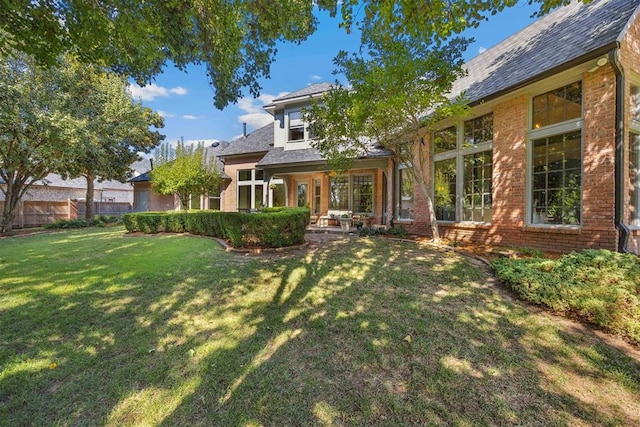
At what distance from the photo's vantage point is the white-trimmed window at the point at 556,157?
21.6ft

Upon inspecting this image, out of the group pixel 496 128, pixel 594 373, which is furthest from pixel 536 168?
pixel 594 373

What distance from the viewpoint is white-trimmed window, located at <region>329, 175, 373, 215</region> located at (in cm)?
1384

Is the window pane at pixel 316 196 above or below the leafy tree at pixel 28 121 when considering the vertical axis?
below

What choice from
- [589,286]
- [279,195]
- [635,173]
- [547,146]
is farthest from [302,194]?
[589,286]

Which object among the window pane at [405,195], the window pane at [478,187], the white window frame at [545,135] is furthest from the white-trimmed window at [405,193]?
the white window frame at [545,135]

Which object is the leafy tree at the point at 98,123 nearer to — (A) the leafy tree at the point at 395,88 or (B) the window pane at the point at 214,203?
(B) the window pane at the point at 214,203

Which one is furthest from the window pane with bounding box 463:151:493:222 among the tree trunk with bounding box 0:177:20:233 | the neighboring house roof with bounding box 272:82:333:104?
the tree trunk with bounding box 0:177:20:233

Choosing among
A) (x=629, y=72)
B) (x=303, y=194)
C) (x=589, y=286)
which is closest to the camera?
(x=589, y=286)

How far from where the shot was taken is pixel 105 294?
15.3 feet

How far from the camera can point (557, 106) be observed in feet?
22.8

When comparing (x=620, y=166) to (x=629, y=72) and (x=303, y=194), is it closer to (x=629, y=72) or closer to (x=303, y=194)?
(x=629, y=72)

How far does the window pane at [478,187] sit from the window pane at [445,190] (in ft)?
1.49

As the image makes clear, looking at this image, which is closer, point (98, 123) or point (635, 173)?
point (635, 173)

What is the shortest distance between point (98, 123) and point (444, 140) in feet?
57.8
